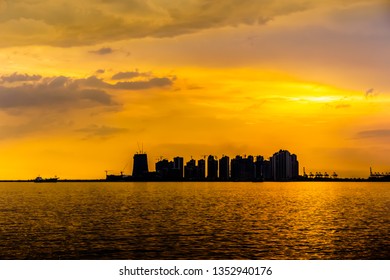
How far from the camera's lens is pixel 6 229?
4859cm

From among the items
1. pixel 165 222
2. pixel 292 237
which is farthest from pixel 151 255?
pixel 165 222

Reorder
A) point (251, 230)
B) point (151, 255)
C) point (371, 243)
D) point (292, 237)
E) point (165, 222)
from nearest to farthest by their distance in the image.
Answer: point (151, 255)
point (371, 243)
point (292, 237)
point (251, 230)
point (165, 222)
